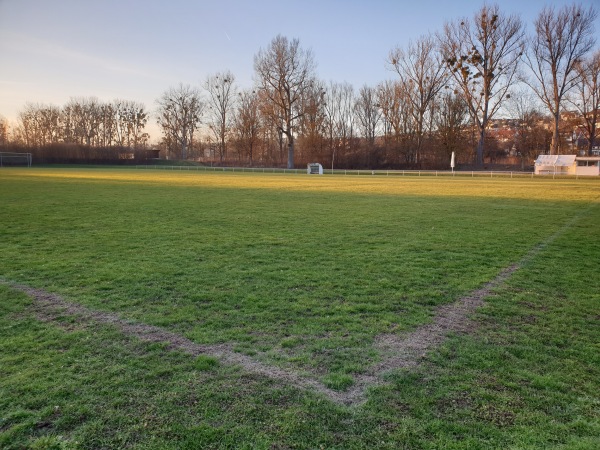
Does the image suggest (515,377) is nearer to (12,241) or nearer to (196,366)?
(196,366)

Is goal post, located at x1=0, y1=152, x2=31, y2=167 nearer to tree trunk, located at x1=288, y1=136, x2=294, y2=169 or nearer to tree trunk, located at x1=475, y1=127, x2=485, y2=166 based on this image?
tree trunk, located at x1=288, y1=136, x2=294, y2=169

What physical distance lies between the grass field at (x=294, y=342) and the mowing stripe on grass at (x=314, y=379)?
0.07 meters

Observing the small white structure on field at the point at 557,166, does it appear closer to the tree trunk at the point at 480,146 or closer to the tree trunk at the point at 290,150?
the tree trunk at the point at 480,146

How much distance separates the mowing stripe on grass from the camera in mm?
3531

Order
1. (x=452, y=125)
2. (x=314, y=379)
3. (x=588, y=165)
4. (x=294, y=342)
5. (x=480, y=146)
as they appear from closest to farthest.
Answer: (x=314, y=379), (x=294, y=342), (x=588, y=165), (x=480, y=146), (x=452, y=125)

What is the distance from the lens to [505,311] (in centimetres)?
531

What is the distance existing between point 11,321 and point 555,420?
207 inches

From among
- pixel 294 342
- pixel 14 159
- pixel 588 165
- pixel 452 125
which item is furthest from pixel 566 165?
pixel 14 159

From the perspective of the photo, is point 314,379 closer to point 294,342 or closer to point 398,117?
point 294,342

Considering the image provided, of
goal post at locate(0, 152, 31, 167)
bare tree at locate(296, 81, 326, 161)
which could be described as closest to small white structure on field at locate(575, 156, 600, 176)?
bare tree at locate(296, 81, 326, 161)

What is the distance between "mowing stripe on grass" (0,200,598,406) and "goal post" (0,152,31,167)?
229 feet

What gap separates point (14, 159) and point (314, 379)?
7554cm

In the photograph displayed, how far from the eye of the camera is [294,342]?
14.1 ft

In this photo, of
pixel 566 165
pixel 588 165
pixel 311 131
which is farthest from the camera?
pixel 311 131
